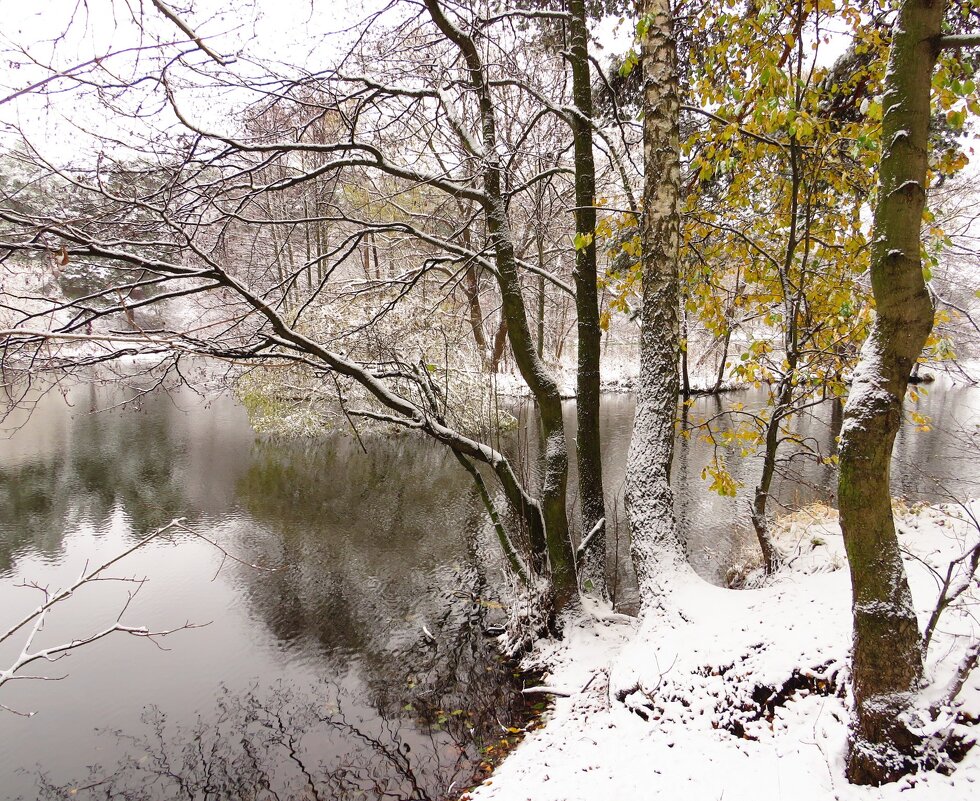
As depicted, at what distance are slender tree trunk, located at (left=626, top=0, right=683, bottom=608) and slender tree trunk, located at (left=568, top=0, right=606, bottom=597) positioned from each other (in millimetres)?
1071

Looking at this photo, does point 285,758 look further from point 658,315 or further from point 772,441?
point 772,441

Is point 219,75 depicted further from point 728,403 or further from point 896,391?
point 728,403

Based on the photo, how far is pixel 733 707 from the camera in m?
2.99

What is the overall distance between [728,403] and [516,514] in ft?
58.8

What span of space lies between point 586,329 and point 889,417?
142 inches

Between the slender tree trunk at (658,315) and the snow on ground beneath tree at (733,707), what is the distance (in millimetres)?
354

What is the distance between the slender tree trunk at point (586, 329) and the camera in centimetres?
518

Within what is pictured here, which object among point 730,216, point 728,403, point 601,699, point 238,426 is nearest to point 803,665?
point 601,699

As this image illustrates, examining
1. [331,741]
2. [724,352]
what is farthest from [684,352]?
[724,352]

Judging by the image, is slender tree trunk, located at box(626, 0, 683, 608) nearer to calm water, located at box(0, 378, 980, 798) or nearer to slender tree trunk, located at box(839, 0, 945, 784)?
calm water, located at box(0, 378, 980, 798)

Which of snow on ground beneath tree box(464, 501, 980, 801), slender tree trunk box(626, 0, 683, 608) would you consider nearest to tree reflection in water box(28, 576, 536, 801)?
snow on ground beneath tree box(464, 501, 980, 801)

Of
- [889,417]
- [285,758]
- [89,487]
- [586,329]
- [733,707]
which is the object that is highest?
[586,329]

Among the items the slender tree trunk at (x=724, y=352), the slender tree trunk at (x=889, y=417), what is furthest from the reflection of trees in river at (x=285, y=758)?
the slender tree trunk at (x=724, y=352)

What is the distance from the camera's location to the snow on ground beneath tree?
7.67 ft
